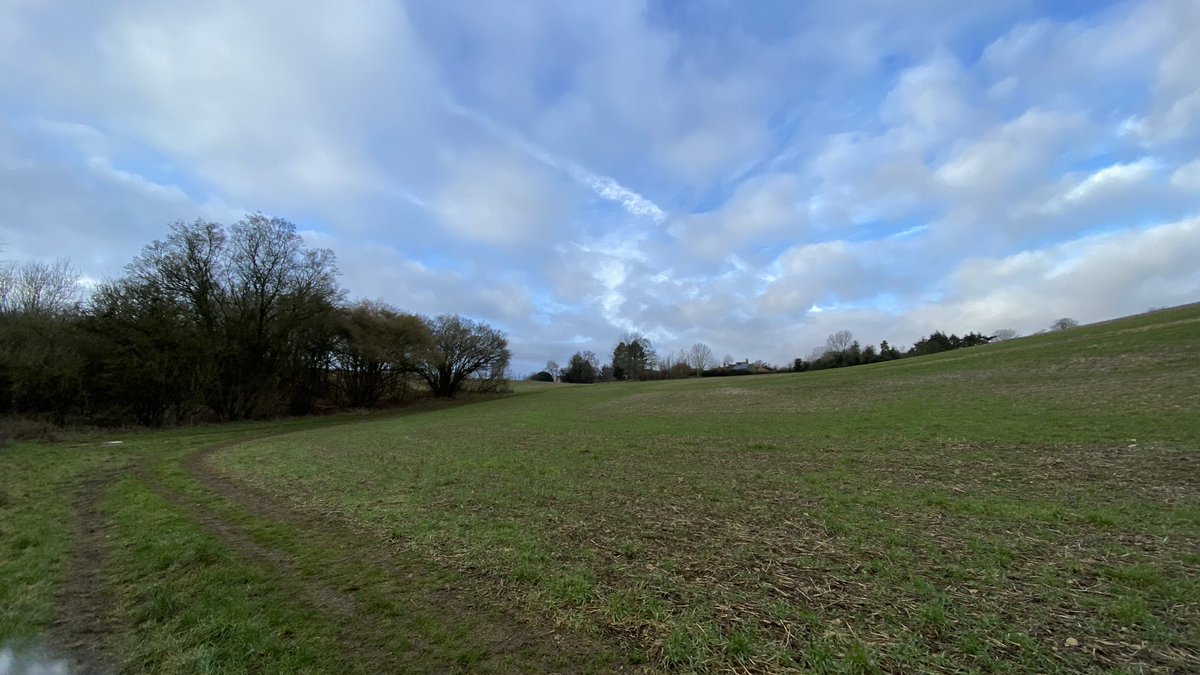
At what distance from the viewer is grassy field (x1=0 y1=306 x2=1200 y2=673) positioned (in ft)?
13.2

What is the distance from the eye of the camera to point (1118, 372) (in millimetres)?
23953

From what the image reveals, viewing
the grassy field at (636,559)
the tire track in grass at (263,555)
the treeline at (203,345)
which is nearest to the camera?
the grassy field at (636,559)

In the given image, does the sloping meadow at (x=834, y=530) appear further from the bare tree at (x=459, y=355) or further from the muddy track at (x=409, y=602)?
the bare tree at (x=459, y=355)

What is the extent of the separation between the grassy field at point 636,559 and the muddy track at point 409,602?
3cm

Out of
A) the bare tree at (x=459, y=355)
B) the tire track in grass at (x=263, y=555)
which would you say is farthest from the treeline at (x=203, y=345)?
the tire track in grass at (x=263, y=555)

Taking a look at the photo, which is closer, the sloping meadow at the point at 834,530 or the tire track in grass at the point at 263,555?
the sloping meadow at the point at 834,530

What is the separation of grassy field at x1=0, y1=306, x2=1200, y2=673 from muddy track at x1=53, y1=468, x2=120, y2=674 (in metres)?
0.04

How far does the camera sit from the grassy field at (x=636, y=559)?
4035 mm

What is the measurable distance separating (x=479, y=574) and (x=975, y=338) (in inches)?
4398

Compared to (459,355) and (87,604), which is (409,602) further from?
(459,355)

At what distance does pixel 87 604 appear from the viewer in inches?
200

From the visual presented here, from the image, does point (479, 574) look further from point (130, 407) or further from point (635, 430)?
point (130, 407)

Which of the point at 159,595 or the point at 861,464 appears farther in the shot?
the point at 861,464

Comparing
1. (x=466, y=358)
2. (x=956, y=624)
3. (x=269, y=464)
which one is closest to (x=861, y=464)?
(x=956, y=624)
